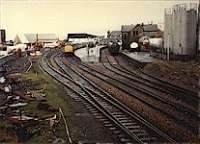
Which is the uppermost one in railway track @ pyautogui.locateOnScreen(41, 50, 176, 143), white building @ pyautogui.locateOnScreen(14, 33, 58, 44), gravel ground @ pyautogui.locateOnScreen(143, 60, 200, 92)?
white building @ pyautogui.locateOnScreen(14, 33, 58, 44)

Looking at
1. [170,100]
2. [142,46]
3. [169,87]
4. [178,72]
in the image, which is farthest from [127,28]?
[170,100]

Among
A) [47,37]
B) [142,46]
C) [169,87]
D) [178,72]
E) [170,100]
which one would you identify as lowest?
[170,100]

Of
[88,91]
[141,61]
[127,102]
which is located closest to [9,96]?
[88,91]

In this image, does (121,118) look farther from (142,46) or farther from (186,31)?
(142,46)

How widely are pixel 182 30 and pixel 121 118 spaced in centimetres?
2020

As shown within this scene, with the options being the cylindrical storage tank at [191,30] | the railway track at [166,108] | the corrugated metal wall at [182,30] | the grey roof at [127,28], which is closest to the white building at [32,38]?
the grey roof at [127,28]

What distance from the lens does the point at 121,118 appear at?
1428cm

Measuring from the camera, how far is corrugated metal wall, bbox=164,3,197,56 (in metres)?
31.9

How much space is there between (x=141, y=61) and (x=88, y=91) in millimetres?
12334

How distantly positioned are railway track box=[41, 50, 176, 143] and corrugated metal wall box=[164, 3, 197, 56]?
510 inches

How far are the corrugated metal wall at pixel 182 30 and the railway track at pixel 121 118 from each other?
13.0 m

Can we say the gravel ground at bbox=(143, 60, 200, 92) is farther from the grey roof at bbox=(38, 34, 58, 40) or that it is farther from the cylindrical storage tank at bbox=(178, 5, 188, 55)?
the grey roof at bbox=(38, 34, 58, 40)

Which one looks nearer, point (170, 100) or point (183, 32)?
point (170, 100)

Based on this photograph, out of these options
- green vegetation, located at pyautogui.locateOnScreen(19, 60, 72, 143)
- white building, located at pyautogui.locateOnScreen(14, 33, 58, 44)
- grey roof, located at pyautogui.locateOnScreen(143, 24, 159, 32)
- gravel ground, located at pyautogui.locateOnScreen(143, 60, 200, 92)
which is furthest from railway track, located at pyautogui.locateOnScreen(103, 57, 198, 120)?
white building, located at pyautogui.locateOnScreen(14, 33, 58, 44)
